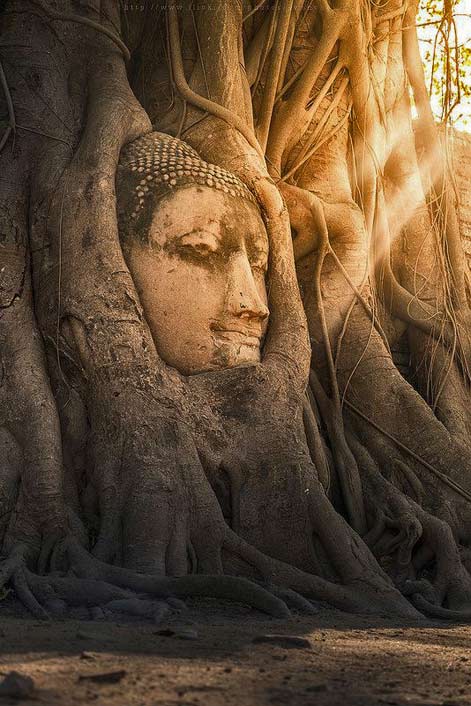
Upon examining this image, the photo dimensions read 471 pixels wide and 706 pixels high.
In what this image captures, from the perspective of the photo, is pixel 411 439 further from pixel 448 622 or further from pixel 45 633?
pixel 45 633

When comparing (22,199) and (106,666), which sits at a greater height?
A: (22,199)

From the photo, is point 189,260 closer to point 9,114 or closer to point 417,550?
point 9,114

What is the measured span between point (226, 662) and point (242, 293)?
2.25 m

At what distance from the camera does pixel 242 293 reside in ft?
13.9

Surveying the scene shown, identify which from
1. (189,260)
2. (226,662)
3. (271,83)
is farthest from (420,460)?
(226,662)

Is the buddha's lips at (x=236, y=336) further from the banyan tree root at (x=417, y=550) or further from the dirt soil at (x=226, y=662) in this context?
the dirt soil at (x=226, y=662)

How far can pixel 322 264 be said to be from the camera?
5.30m

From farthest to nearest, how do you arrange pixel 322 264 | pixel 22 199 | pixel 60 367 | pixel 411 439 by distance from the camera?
1. pixel 322 264
2. pixel 411 439
3. pixel 22 199
4. pixel 60 367

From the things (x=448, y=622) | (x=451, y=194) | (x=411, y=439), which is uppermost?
(x=451, y=194)

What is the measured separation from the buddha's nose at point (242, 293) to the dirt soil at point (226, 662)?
5.07 feet

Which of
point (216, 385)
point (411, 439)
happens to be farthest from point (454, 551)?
point (216, 385)

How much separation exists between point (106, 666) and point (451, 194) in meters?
4.75

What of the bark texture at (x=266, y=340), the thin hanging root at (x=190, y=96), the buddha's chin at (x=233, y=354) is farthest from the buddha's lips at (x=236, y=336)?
the thin hanging root at (x=190, y=96)

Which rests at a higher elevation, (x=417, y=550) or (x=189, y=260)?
(x=189, y=260)
